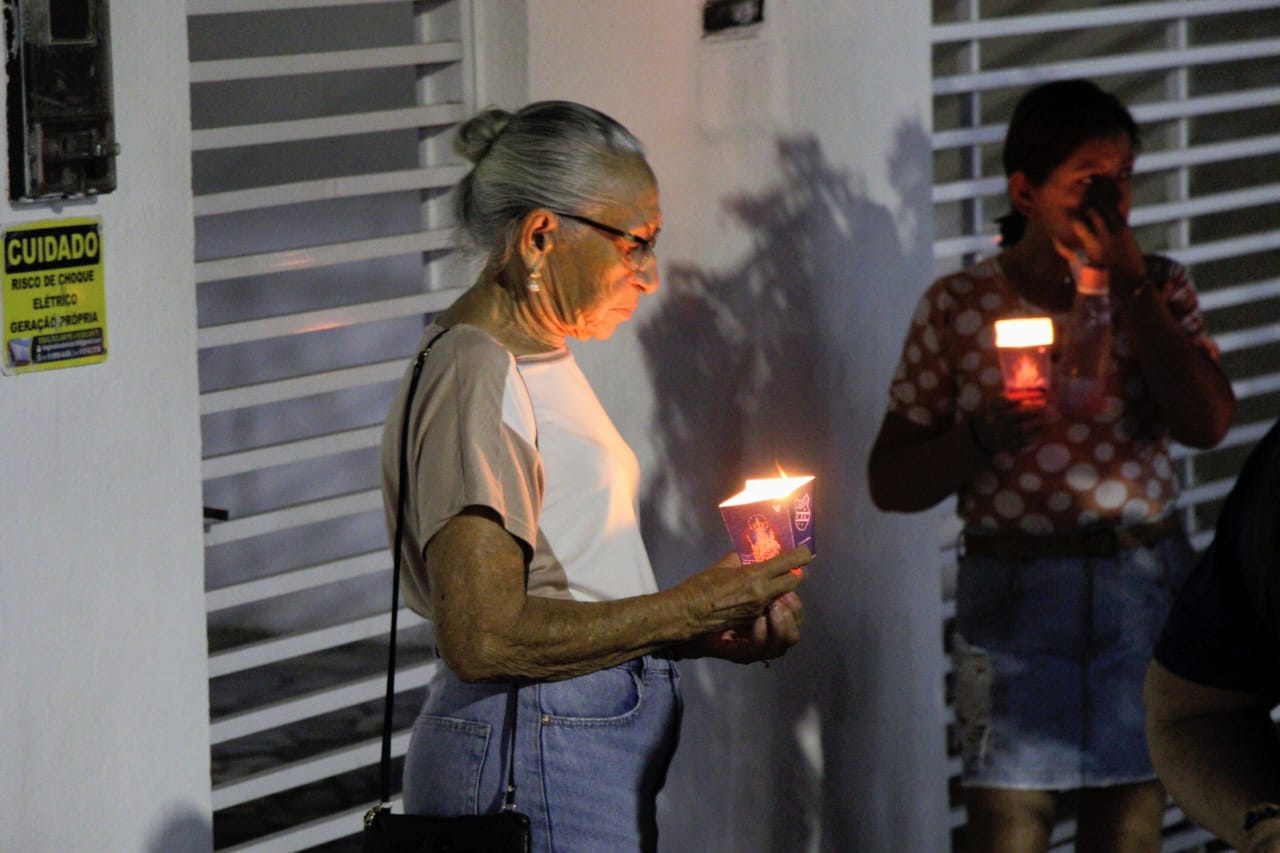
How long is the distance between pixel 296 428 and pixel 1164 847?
502 centimetres

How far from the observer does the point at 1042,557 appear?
129 inches

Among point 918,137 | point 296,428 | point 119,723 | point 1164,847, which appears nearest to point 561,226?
point 119,723

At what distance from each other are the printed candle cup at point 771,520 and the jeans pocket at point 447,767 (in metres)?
0.45

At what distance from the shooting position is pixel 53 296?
2.69m

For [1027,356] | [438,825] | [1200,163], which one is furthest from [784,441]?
[1200,163]

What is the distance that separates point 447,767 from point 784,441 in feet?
5.71

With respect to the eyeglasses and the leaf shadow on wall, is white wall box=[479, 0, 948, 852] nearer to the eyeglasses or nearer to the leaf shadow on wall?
the leaf shadow on wall

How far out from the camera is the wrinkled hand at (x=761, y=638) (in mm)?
2539

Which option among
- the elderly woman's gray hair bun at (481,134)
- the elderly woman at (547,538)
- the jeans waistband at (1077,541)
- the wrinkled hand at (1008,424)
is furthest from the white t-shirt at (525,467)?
the jeans waistband at (1077,541)

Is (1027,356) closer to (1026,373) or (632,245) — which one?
(1026,373)

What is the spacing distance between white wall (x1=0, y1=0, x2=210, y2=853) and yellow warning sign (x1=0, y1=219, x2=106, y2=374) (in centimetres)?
2

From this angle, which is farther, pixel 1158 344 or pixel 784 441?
pixel 784 441

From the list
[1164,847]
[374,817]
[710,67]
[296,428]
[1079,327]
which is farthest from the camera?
[296,428]

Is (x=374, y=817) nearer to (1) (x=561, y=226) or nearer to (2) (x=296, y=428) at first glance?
(1) (x=561, y=226)
